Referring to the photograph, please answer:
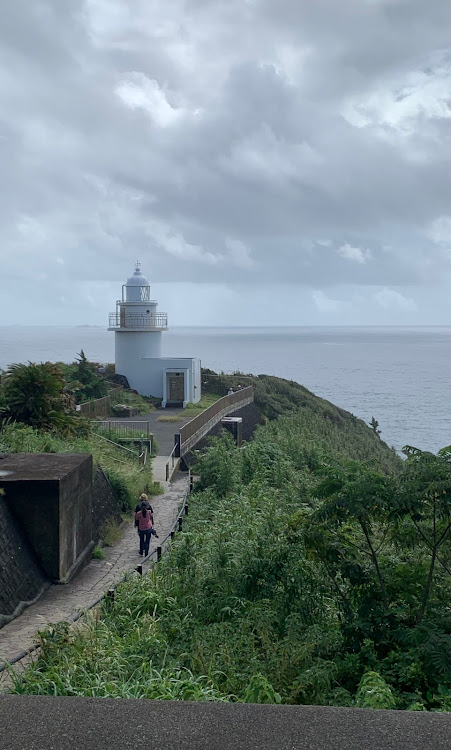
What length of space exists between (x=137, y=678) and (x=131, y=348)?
34117 millimetres

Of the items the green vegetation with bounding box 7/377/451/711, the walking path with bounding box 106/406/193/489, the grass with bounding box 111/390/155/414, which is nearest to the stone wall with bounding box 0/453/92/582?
the green vegetation with bounding box 7/377/451/711

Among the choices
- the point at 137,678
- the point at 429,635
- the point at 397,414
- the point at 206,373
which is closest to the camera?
the point at 137,678

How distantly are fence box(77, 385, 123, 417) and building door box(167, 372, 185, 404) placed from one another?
5.48 metres

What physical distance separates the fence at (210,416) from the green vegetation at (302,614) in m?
14.0

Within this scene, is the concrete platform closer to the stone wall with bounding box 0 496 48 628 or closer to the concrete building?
the stone wall with bounding box 0 496 48 628

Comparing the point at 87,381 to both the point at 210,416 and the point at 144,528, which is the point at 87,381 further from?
the point at 144,528

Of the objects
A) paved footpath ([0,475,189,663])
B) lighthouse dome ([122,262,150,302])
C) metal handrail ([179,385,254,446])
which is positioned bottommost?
paved footpath ([0,475,189,663])

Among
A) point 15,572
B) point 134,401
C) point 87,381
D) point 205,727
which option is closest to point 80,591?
point 15,572

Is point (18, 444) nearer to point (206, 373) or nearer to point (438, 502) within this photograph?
point (438, 502)

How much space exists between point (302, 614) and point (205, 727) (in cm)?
525

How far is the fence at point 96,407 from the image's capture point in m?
29.7

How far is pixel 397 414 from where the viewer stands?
77000 mm

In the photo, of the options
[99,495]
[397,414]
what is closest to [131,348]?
[99,495]

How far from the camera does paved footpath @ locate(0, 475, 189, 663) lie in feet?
31.9
